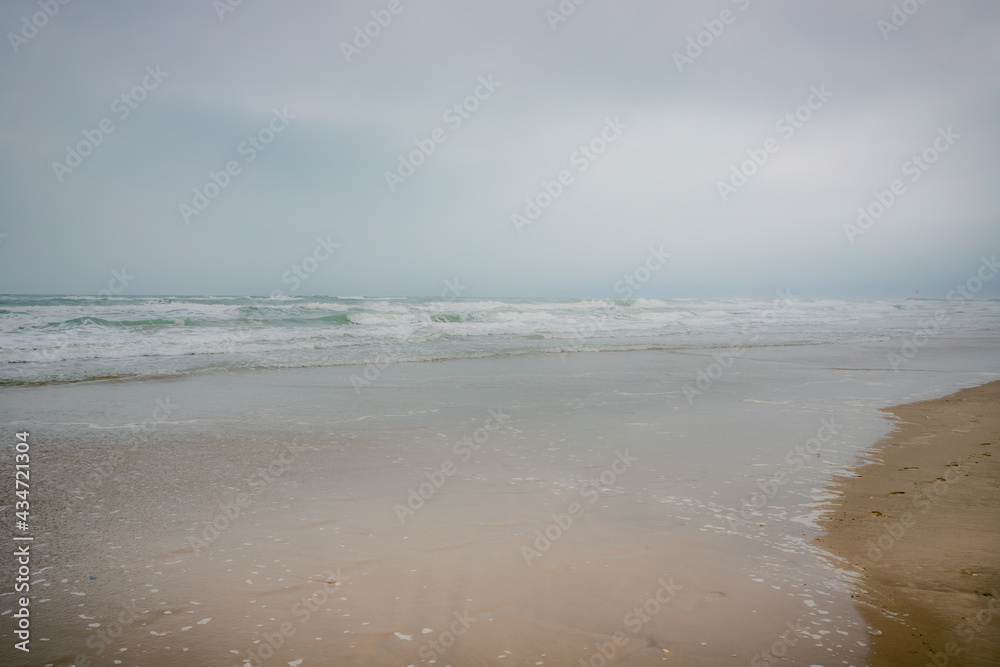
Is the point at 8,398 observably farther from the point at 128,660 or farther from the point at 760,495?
the point at 760,495

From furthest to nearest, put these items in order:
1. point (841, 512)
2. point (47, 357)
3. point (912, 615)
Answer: point (47, 357), point (841, 512), point (912, 615)

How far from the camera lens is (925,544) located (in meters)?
3.54

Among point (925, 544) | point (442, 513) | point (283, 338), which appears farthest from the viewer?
point (283, 338)

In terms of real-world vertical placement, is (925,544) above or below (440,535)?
below

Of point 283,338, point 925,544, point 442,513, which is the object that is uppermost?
point 283,338

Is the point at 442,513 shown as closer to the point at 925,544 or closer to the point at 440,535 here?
the point at 440,535

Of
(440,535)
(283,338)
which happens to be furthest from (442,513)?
(283,338)

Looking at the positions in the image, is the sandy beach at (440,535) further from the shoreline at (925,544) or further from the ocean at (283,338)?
the ocean at (283,338)

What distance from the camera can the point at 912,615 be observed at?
2736 millimetres

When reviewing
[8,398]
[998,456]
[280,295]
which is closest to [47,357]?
[8,398]

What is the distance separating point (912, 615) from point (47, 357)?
54.7ft

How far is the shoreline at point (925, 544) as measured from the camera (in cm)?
254

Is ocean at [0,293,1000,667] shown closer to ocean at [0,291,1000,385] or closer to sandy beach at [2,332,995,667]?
sandy beach at [2,332,995,667]

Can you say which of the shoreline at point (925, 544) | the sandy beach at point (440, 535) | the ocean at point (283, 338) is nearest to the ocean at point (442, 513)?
the sandy beach at point (440, 535)
